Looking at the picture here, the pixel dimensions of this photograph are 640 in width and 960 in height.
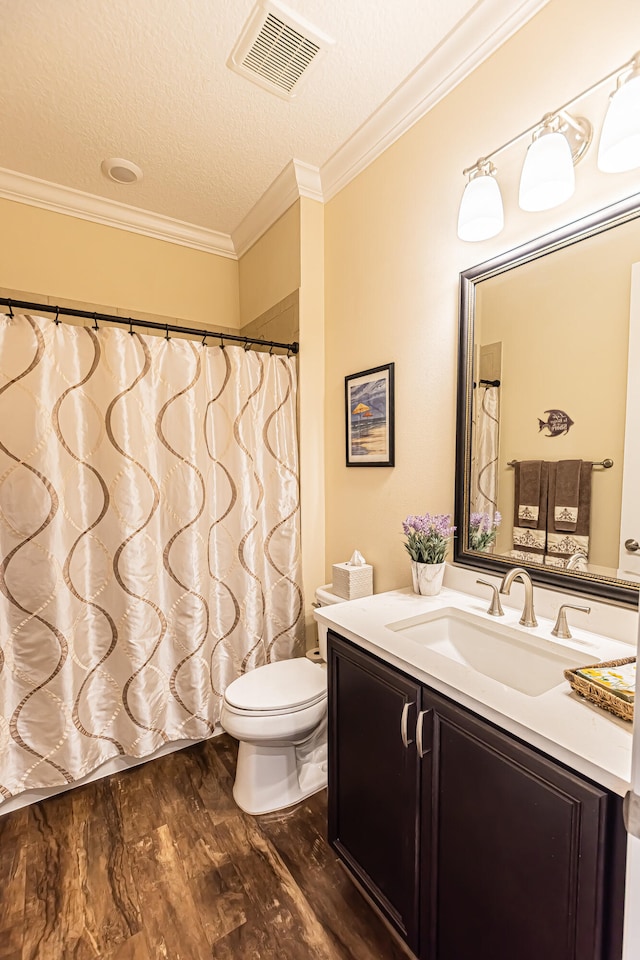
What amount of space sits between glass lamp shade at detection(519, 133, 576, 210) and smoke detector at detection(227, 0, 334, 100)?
0.83 metres

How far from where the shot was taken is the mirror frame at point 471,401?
1088mm

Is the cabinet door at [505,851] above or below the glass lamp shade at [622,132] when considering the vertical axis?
below

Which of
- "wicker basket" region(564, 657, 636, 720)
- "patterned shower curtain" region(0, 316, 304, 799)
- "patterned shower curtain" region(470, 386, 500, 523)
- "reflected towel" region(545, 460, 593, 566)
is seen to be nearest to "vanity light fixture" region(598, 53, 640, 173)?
"patterned shower curtain" region(470, 386, 500, 523)

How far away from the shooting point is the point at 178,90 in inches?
62.2

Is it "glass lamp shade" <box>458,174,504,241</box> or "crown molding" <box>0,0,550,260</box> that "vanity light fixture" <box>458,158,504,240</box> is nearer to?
"glass lamp shade" <box>458,174,504,241</box>

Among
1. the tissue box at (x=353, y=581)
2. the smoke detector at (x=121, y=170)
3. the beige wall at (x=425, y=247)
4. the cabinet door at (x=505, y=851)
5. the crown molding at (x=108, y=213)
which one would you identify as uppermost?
the smoke detector at (x=121, y=170)

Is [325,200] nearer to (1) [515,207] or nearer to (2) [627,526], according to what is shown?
(1) [515,207]

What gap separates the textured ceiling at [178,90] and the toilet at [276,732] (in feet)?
6.72

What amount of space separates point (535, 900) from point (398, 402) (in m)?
1.46

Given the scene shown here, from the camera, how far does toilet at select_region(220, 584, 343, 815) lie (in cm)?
154

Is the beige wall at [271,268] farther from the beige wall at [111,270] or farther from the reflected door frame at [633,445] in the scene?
the reflected door frame at [633,445]

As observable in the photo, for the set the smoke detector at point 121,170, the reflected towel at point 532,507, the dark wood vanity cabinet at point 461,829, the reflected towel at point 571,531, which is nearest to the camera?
the dark wood vanity cabinet at point 461,829

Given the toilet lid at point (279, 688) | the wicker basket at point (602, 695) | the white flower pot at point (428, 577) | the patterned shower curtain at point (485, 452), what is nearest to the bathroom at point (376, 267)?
the patterned shower curtain at point (485, 452)

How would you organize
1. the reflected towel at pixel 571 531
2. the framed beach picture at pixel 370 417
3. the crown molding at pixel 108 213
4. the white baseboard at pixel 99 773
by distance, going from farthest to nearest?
the crown molding at pixel 108 213 → the framed beach picture at pixel 370 417 → the white baseboard at pixel 99 773 → the reflected towel at pixel 571 531
